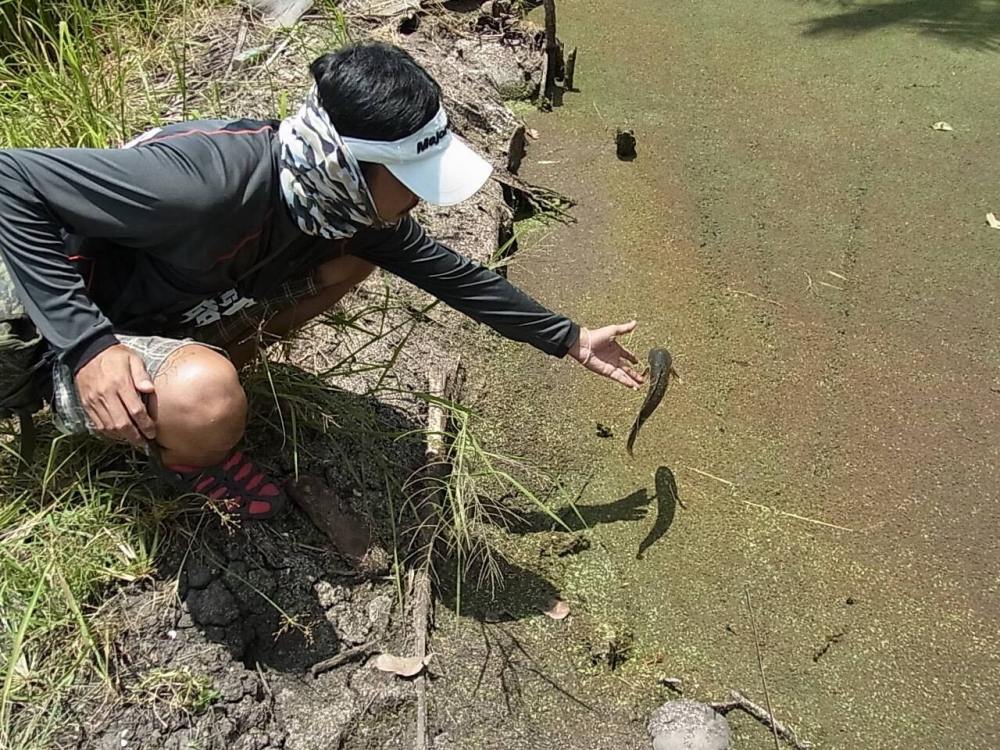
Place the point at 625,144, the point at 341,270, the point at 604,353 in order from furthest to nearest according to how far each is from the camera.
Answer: the point at 625,144
the point at 604,353
the point at 341,270

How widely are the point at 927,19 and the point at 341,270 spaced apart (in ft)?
12.9

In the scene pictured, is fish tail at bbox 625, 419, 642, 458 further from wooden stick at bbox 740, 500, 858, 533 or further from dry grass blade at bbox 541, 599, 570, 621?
dry grass blade at bbox 541, 599, 570, 621

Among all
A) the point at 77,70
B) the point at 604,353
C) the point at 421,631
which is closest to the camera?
the point at 421,631

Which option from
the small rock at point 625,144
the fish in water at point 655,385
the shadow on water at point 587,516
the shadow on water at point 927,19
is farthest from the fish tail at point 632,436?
the shadow on water at point 927,19

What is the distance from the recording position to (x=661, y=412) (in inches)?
106

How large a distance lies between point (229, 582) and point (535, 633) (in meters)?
0.66

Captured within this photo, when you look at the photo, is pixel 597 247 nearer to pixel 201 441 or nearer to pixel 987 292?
pixel 987 292

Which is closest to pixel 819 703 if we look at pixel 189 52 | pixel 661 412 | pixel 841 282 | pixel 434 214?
pixel 661 412

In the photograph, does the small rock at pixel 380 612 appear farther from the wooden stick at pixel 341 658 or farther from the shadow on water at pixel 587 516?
the shadow on water at pixel 587 516

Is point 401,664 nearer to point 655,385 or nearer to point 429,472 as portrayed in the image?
point 429,472

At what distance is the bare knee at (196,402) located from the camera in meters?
1.71

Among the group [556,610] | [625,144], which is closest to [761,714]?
[556,610]

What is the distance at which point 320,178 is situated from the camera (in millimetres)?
1719

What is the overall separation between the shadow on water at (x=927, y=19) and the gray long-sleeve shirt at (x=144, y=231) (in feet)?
11.8
